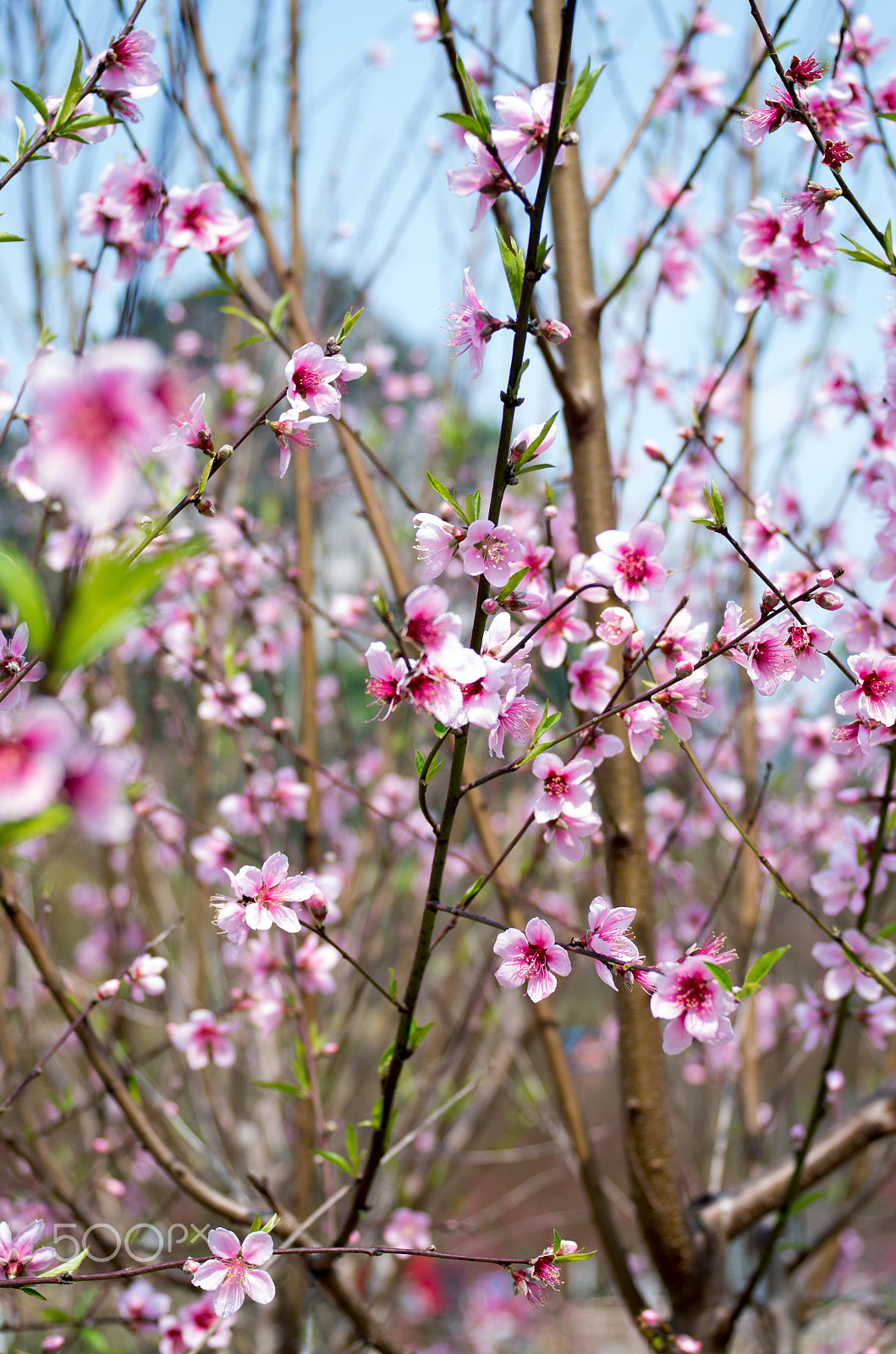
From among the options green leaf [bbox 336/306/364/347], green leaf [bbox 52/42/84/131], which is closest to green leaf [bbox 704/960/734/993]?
green leaf [bbox 336/306/364/347]

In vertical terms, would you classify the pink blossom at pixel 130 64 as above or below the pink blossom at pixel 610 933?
above

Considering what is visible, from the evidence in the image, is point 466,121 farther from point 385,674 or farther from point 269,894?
point 269,894

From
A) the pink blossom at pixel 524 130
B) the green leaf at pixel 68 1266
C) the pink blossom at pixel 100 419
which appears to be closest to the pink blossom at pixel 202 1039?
the green leaf at pixel 68 1266

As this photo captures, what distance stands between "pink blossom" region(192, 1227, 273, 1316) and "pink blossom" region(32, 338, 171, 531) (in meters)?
0.89

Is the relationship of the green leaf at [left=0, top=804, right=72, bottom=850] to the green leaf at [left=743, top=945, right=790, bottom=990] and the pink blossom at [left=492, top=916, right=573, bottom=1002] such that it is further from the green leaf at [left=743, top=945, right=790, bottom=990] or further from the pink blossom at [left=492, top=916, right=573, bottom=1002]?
the green leaf at [left=743, top=945, right=790, bottom=990]

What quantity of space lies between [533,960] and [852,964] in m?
0.66

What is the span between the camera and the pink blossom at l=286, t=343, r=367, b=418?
979mm

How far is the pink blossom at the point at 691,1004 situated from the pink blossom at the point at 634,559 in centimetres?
43

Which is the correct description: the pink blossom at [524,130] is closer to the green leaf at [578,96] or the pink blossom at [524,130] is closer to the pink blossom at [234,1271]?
the green leaf at [578,96]

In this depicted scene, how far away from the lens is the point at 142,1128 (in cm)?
130

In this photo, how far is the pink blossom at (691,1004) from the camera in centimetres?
93

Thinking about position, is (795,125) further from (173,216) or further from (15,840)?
(15,840)

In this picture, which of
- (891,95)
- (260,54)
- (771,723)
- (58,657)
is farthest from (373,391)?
→ (58,657)

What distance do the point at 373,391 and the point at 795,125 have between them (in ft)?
13.9
